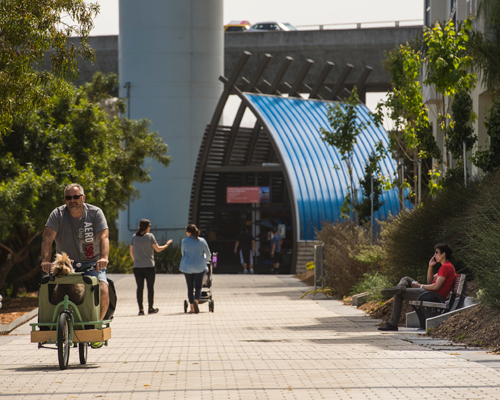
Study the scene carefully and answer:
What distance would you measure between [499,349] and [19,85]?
6.72 m

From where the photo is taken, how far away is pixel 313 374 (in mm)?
7086

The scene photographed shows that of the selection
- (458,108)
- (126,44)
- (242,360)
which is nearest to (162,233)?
(126,44)

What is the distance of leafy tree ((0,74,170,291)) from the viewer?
15070mm

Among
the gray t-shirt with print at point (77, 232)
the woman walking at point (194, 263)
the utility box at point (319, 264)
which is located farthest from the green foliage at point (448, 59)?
the gray t-shirt with print at point (77, 232)

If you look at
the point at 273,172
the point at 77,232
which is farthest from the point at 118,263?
the point at 77,232

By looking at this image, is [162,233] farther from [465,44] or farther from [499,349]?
[499,349]

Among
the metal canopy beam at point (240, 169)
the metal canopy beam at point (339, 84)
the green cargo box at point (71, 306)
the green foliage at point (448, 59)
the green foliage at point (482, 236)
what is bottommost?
the green cargo box at point (71, 306)

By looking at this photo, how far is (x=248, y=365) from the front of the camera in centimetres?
774

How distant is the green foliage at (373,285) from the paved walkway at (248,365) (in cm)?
84

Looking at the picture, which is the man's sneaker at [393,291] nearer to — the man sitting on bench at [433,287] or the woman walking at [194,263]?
the man sitting on bench at [433,287]

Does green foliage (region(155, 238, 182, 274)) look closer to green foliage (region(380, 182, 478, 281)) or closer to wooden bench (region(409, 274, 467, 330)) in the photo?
green foliage (region(380, 182, 478, 281))

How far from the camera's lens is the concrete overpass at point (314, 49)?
137 ft

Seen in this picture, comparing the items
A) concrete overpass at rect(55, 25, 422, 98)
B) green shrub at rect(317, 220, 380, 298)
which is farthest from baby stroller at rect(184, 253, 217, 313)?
concrete overpass at rect(55, 25, 422, 98)

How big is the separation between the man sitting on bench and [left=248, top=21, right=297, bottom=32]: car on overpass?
111 feet
